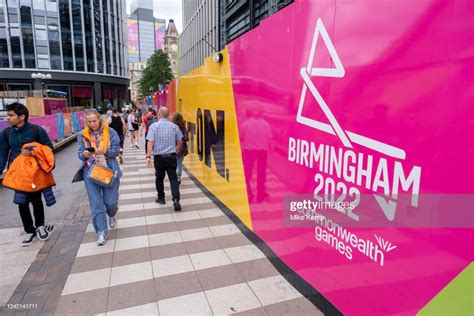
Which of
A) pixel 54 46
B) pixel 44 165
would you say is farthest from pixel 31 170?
pixel 54 46

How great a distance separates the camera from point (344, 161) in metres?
2.50

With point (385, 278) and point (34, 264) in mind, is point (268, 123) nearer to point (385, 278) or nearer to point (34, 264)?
point (385, 278)

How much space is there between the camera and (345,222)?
257 centimetres

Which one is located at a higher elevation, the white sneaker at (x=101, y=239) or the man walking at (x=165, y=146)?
the man walking at (x=165, y=146)

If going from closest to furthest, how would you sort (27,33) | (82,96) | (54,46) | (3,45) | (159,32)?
(3,45)
(27,33)
(54,46)
(82,96)
(159,32)

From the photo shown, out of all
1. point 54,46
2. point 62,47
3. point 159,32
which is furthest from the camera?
point 159,32

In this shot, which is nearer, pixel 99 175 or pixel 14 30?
pixel 99 175

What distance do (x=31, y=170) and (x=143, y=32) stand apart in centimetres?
17107

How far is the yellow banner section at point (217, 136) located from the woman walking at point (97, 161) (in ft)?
5.93

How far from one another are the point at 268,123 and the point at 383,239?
2009mm

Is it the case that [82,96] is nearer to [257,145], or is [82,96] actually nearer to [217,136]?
[217,136]

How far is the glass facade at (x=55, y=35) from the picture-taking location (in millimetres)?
41594

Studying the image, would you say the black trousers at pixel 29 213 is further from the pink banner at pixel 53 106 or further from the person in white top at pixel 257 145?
the pink banner at pixel 53 106

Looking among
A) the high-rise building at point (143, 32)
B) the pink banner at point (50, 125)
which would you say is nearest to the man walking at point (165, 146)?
the pink banner at point (50, 125)
